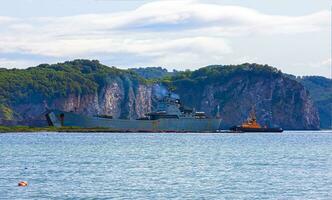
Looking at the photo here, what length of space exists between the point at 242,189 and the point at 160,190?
6507mm

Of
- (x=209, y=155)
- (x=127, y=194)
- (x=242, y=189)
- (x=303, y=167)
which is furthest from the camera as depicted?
(x=209, y=155)

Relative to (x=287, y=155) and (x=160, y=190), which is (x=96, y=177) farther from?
(x=287, y=155)

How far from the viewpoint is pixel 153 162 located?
102 m

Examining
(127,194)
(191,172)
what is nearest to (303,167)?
(191,172)

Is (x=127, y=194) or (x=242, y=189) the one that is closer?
(x=127, y=194)

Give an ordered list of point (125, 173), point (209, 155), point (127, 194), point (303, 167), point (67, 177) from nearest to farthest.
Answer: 1. point (127, 194)
2. point (67, 177)
3. point (125, 173)
4. point (303, 167)
5. point (209, 155)

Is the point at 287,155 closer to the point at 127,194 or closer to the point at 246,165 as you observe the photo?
the point at 246,165

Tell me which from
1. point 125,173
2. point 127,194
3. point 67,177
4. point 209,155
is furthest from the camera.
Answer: point 209,155

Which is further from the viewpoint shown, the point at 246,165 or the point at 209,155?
the point at 209,155

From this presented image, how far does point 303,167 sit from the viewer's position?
97.6 meters

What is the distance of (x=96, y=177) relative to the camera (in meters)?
81.4

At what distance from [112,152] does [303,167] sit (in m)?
35.0

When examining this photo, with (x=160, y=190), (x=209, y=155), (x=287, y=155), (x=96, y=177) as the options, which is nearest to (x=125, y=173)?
(x=96, y=177)

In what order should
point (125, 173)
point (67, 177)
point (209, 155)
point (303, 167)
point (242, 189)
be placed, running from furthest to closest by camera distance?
point (209, 155) < point (303, 167) < point (125, 173) < point (67, 177) < point (242, 189)
